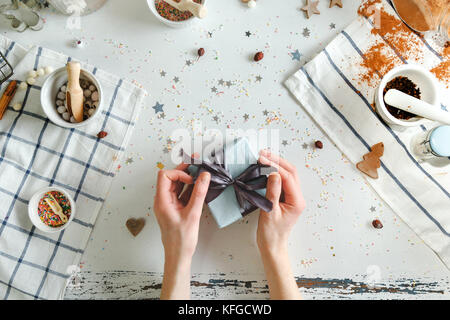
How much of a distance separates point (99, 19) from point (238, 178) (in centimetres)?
58

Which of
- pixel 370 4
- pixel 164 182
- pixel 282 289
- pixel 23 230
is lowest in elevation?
pixel 23 230

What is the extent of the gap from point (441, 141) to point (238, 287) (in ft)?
2.09

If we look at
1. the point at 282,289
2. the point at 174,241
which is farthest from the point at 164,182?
the point at 282,289

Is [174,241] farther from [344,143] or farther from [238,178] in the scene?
[344,143]

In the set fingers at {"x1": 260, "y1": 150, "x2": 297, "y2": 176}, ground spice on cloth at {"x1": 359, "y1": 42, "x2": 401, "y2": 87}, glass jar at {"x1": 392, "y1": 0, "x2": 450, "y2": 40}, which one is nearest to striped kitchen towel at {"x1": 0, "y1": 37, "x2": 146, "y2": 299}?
fingers at {"x1": 260, "y1": 150, "x2": 297, "y2": 176}

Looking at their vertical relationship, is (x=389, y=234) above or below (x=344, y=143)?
below

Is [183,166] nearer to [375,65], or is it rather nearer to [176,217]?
[176,217]

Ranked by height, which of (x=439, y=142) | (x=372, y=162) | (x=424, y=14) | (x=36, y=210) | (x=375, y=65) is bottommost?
(x=36, y=210)

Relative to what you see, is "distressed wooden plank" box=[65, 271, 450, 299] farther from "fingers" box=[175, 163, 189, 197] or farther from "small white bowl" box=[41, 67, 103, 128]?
"small white bowl" box=[41, 67, 103, 128]

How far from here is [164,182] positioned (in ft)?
2.73

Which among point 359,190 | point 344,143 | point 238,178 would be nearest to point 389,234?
point 359,190

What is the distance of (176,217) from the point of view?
2.71 ft

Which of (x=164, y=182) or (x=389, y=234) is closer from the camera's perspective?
(x=164, y=182)

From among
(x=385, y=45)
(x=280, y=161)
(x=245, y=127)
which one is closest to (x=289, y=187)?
(x=280, y=161)
